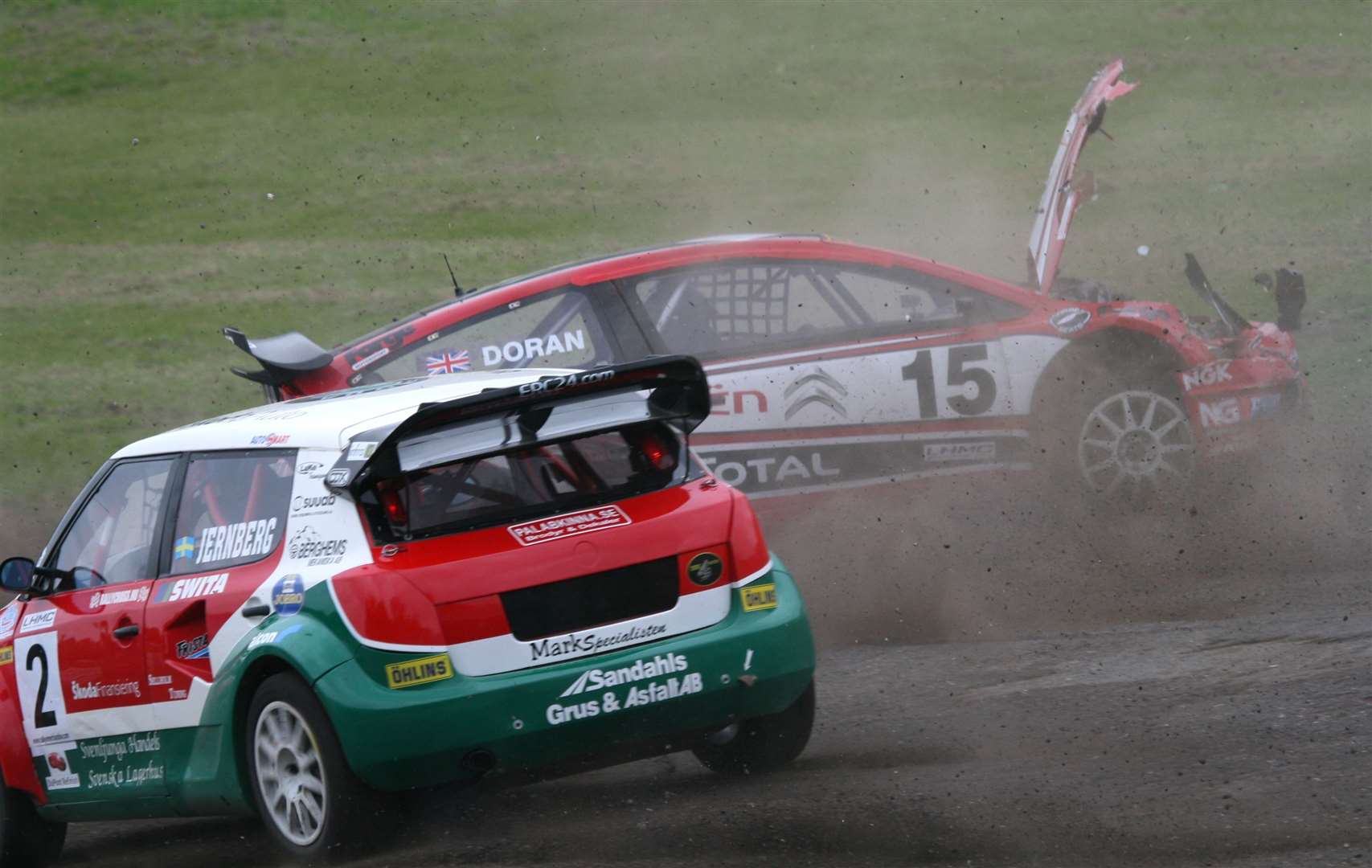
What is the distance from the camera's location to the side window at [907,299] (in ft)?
29.2

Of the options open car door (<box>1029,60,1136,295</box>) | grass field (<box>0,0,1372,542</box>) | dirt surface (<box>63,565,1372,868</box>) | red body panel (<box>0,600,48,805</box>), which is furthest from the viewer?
grass field (<box>0,0,1372,542</box>)

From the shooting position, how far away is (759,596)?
5.54m

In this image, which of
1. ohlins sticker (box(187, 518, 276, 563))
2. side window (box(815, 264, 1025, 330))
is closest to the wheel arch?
side window (box(815, 264, 1025, 330))

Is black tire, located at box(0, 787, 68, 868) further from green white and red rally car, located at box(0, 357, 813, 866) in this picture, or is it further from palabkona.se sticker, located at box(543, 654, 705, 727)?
palabkona.se sticker, located at box(543, 654, 705, 727)

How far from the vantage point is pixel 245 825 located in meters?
6.48

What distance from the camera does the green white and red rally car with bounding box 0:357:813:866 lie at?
5105mm

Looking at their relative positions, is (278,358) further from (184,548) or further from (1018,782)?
(1018,782)

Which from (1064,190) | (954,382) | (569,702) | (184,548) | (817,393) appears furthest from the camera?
(1064,190)

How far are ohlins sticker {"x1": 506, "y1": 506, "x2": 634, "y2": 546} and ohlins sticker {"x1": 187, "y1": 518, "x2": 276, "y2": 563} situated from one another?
2.73 ft

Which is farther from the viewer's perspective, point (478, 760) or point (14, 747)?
point (14, 747)

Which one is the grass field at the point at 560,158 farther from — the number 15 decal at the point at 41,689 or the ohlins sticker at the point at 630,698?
the ohlins sticker at the point at 630,698

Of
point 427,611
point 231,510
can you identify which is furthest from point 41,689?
point 427,611

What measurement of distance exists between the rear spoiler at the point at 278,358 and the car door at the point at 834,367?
1621 millimetres

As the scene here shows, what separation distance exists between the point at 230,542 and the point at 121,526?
0.72 m
